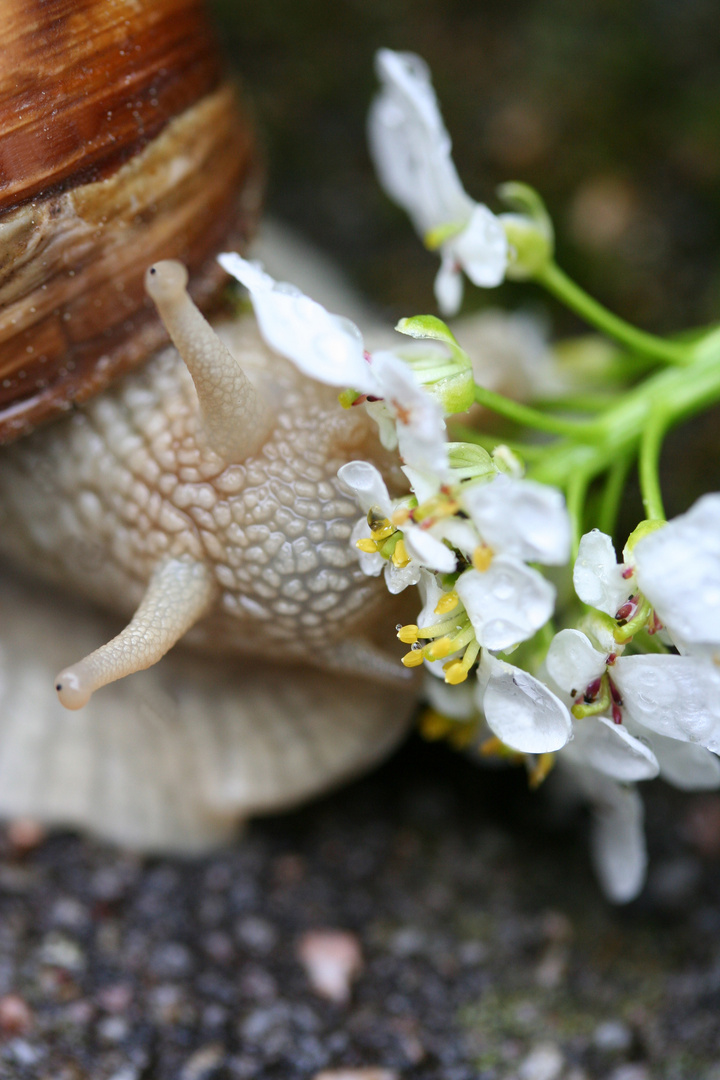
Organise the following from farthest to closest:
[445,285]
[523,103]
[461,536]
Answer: [523,103] < [445,285] < [461,536]

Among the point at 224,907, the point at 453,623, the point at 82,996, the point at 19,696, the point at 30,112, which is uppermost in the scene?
the point at 30,112

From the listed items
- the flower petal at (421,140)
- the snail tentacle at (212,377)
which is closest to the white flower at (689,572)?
the snail tentacle at (212,377)

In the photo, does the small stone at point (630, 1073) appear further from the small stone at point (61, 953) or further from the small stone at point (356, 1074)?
the small stone at point (61, 953)

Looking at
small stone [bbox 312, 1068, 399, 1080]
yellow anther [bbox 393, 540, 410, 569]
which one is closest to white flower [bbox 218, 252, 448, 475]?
yellow anther [bbox 393, 540, 410, 569]

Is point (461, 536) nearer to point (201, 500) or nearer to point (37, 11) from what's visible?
point (201, 500)

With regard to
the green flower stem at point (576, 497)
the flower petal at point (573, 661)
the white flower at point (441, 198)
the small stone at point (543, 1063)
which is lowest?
the small stone at point (543, 1063)

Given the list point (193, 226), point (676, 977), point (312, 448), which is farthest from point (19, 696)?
point (676, 977)
